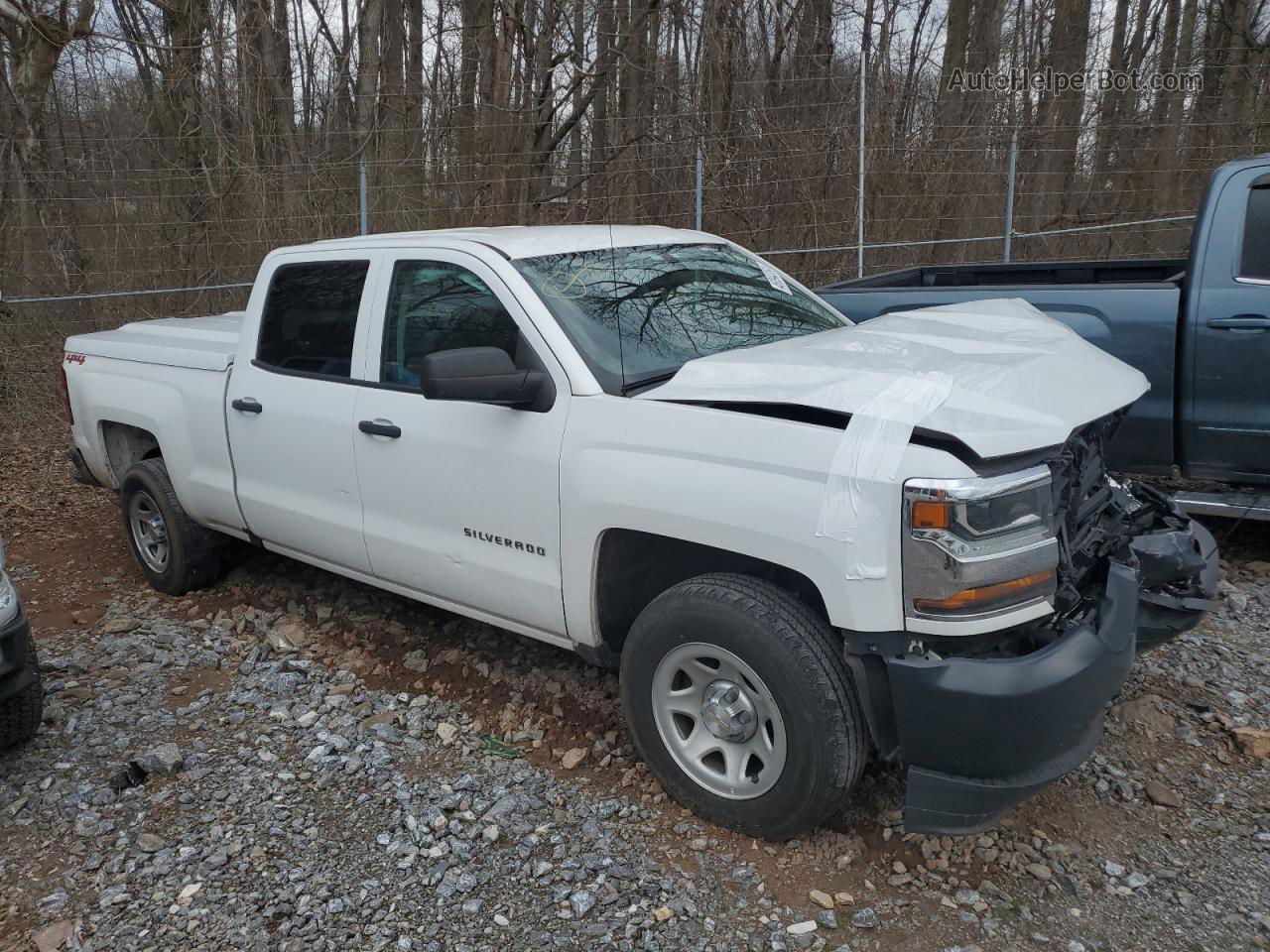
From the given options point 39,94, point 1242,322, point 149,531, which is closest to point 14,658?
point 149,531

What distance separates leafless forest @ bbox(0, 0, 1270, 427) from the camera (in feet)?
34.8

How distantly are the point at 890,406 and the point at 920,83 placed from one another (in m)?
11.7

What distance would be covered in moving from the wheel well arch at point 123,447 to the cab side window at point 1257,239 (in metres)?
5.83

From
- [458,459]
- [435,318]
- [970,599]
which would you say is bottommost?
[970,599]

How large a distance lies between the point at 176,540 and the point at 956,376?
4166mm

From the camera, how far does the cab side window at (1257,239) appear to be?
5.12 m

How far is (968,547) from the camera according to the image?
2.73 meters

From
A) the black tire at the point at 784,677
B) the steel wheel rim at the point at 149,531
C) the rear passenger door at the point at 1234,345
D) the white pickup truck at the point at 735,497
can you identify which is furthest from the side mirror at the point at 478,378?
the rear passenger door at the point at 1234,345

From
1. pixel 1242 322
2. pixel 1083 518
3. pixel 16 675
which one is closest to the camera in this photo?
pixel 1083 518

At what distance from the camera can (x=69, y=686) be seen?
14.8 feet

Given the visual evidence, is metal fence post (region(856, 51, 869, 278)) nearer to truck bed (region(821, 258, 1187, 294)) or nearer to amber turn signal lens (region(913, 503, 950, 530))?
truck bed (region(821, 258, 1187, 294))

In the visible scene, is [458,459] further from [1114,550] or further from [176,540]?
[176,540]

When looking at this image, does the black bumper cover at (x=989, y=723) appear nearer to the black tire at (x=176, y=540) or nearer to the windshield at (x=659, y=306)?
the windshield at (x=659, y=306)

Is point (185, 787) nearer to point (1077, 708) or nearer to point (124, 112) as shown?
point (1077, 708)
